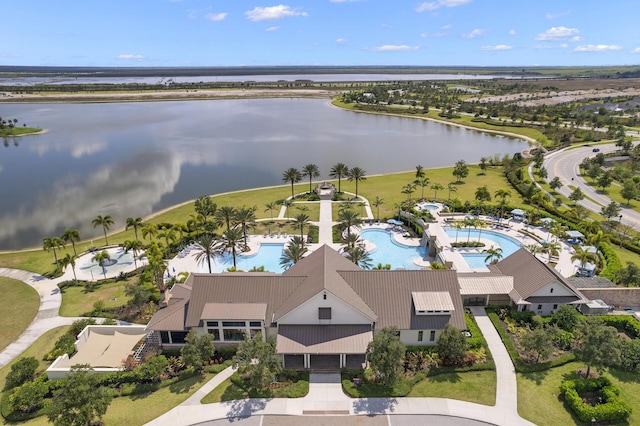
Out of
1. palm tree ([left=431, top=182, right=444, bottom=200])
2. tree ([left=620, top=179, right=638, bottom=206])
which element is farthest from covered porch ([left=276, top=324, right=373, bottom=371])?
tree ([left=620, top=179, right=638, bottom=206])

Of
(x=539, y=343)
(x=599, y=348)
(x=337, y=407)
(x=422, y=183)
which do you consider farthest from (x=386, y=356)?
(x=422, y=183)

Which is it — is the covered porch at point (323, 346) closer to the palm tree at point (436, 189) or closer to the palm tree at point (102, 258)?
the palm tree at point (102, 258)

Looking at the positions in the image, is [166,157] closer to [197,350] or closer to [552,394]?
[197,350]

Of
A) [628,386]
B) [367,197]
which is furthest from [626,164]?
[628,386]

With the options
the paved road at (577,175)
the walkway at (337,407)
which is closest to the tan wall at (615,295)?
the walkway at (337,407)

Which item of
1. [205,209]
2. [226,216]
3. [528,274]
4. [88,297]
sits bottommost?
[88,297]

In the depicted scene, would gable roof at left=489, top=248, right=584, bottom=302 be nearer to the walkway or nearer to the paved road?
the walkway
